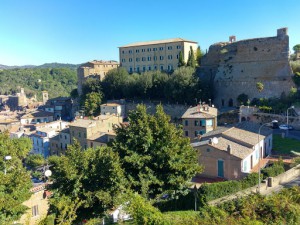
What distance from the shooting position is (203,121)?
36.3 meters

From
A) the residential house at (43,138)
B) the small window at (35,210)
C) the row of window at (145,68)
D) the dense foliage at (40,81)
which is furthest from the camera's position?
the dense foliage at (40,81)

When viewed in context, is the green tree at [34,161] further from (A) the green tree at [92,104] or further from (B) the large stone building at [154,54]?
(B) the large stone building at [154,54]

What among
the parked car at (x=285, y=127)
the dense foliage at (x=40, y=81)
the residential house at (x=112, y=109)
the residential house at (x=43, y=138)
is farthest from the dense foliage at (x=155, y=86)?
the dense foliage at (x=40, y=81)

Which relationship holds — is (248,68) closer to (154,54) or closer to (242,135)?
(154,54)

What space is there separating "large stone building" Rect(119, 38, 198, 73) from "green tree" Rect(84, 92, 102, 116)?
14.5 meters

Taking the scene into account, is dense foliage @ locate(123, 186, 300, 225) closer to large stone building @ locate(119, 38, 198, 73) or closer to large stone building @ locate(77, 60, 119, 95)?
large stone building @ locate(119, 38, 198, 73)

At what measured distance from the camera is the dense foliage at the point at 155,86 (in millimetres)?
54000

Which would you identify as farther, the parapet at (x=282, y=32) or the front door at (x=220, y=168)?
the parapet at (x=282, y=32)

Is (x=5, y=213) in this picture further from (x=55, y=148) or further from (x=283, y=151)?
(x=55, y=148)

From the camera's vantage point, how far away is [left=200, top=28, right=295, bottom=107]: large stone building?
5078 cm

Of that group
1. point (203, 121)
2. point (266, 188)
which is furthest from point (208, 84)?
point (266, 188)

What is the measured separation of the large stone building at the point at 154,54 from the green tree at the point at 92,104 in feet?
47.4

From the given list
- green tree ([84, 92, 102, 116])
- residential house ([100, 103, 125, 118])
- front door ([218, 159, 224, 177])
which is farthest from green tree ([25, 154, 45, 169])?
front door ([218, 159, 224, 177])

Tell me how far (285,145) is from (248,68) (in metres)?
24.3
